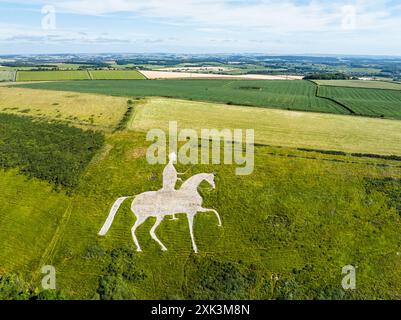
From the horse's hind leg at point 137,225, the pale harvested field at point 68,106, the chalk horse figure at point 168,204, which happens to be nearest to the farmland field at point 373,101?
the pale harvested field at point 68,106

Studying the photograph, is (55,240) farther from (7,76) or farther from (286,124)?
(7,76)

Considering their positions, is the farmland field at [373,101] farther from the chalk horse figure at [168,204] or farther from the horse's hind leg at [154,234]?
the horse's hind leg at [154,234]

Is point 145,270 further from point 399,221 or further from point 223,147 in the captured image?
point 399,221

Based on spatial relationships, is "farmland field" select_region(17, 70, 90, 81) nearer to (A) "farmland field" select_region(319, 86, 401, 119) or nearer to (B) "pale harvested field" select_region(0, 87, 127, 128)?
(B) "pale harvested field" select_region(0, 87, 127, 128)

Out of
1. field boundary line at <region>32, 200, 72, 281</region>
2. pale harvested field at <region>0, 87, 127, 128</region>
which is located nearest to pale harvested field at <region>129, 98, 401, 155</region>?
pale harvested field at <region>0, 87, 127, 128</region>

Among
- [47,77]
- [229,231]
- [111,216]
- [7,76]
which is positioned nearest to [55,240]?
[111,216]

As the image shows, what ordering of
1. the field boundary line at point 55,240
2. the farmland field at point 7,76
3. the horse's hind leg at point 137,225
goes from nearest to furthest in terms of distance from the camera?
the field boundary line at point 55,240
the horse's hind leg at point 137,225
the farmland field at point 7,76
